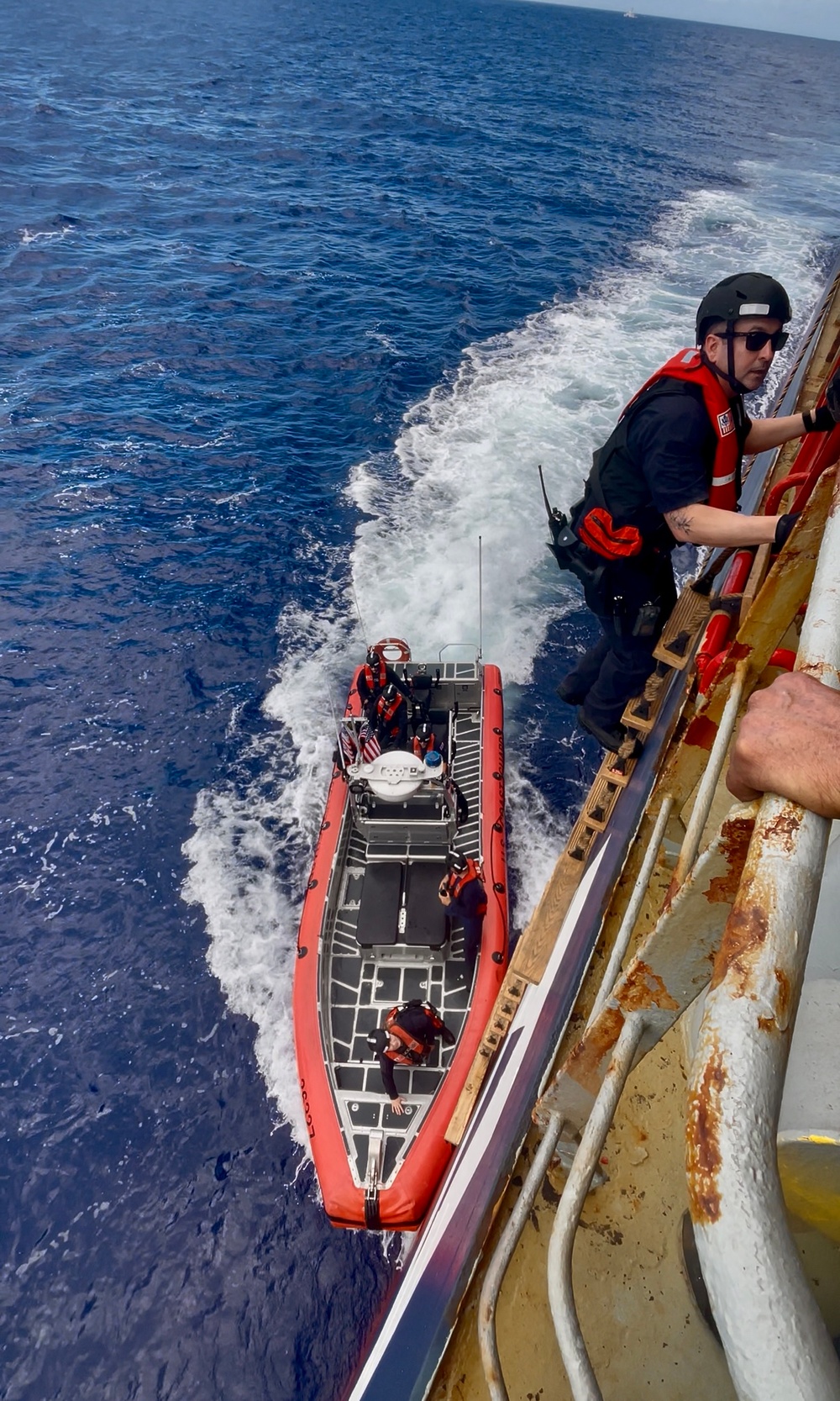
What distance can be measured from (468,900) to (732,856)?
6.86 meters

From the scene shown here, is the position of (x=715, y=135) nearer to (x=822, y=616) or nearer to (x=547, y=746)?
(x=547, y=746)

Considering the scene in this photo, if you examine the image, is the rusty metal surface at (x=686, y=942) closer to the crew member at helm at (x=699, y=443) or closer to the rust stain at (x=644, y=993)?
the rust stain at (x=644, y=993)

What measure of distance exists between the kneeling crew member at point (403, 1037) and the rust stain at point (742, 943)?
6763 mm

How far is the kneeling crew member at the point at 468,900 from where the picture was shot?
804 cm

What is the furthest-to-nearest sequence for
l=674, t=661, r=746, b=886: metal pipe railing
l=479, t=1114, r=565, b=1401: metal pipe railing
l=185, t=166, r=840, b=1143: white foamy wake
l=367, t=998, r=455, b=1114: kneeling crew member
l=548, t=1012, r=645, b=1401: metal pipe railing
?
l=185, t=166, r=840, b=1143: white foamy wake, l=367, t=998, r=455, b=1114: kneeling crew member, l=674, t=661, r=746, b=886: metal pipe railing, l=479, t=1114, r=565, b=1401: metal pipe railing, l=548, t=1012, r=645, b=1401: metal pipe railing

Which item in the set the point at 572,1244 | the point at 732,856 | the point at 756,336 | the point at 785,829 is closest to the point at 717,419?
the point at 756,336

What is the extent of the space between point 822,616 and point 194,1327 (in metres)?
9.07

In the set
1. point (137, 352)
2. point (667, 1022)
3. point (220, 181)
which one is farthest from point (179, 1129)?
point (220, 181)

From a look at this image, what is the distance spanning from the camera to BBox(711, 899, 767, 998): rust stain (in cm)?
112

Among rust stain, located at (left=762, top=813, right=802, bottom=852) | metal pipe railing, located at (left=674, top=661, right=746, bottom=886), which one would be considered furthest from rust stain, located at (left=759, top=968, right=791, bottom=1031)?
metal pipe railing, located at (left=674, top=661, right=746, bottom=886)

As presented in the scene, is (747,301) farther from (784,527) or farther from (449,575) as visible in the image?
(449,575)

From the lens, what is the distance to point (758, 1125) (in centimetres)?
99

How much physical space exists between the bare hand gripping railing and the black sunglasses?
3.05 meters

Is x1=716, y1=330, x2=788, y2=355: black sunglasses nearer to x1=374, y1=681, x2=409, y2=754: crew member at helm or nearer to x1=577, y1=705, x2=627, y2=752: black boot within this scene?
x1=577, y1=705, x2=627, y2=752: black boot
